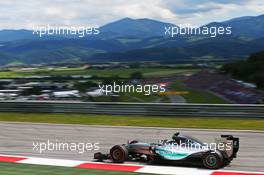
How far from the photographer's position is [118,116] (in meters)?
18.6

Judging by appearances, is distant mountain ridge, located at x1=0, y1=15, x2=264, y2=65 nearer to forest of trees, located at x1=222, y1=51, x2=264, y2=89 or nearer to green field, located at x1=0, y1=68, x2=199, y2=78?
forest of trees, located at x1=222, y1=51, x2=264, y2=89

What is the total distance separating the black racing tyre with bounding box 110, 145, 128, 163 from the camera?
954 centimetres

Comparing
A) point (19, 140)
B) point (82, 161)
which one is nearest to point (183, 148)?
point (82, 161)

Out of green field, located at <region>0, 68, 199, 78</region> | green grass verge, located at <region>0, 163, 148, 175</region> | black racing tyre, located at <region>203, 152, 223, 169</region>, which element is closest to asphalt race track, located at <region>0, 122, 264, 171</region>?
black racing tyre, located at <region>203, 152, 223, 169</region>

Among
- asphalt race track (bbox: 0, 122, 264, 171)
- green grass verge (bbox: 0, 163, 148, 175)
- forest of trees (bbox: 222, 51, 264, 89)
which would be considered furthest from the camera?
forest of trees (bbox: 222, 51, 264, 89)

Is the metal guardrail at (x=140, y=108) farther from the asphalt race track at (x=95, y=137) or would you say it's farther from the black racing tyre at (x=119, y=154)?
the black racing tyre at (x=119, y=154)

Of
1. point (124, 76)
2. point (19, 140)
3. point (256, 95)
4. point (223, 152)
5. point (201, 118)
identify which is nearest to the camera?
point (223, 152)

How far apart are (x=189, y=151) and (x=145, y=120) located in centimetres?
845

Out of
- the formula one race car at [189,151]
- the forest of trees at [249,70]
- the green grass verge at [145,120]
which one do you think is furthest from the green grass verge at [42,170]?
the forest of trees at [249,70]

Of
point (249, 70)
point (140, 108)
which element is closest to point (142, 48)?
point (249, 70)

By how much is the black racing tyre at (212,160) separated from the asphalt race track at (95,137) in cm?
35

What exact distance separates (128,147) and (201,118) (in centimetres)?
833

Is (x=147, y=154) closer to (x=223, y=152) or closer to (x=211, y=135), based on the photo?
(x=223, y=152)

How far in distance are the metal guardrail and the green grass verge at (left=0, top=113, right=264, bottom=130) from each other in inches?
10.1
